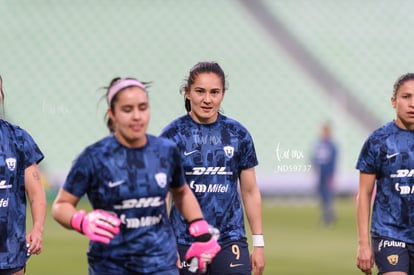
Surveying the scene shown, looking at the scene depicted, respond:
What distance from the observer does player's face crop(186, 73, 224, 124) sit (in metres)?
6.43

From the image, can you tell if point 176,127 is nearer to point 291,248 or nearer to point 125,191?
point 125,191

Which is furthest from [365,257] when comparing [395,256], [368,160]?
[368,160]

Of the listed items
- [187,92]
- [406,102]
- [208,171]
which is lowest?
[208,171]

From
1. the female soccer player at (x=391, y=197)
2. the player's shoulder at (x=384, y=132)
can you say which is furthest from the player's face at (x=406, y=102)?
the player's shoulder at (x=384, y=132)

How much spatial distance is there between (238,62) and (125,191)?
21353 millimetres

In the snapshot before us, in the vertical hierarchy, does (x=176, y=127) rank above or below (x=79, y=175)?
above

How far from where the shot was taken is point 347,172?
25078 millimetres

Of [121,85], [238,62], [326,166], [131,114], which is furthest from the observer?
[238,62]

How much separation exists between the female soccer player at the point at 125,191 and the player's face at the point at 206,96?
1301mm

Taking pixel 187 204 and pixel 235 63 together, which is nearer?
pixel 187 204

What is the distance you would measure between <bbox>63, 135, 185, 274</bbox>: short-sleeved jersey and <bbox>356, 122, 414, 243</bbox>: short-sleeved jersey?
6.42 ft

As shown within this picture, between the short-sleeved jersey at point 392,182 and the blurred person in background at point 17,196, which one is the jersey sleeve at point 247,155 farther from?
the blurred person in background at point 17,196

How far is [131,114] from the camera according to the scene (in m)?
4.99

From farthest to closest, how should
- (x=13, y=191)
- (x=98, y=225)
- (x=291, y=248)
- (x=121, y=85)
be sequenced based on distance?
(x=291, y=248)
(x=13, y=191)
(x=121, y=85)
(x=98, y=225)
